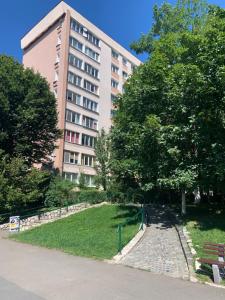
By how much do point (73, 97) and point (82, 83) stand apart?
3.23m

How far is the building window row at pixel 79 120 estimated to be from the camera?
145 feet

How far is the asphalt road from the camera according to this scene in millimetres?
7875

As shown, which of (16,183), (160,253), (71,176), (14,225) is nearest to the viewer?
(160,253)

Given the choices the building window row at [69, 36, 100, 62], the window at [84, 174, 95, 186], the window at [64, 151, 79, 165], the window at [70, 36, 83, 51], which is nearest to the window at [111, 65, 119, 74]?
the building window row at [69, 36, 100, 62]

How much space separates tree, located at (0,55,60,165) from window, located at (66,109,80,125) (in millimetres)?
10170

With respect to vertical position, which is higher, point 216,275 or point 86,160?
point 86,160

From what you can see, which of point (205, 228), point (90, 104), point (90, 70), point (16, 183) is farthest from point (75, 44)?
point (205, 228)

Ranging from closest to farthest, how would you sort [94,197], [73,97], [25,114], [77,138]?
[94,197]
[25,114]
[77,138]
[73,97]

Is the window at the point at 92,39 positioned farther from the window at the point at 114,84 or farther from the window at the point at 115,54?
the window at the point at 114,84

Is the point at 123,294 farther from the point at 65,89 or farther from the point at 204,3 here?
the point at 65,89

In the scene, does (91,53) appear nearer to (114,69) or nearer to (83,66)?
(83,66)

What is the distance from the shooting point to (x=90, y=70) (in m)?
49.9

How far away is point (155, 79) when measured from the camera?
18922 mm

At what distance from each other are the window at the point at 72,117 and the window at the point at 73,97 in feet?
5.14
